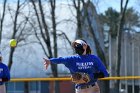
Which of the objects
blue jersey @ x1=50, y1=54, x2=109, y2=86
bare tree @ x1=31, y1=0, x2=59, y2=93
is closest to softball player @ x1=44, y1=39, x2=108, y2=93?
blue jersey @ x1=50, y1=54, x2=109, y2=86

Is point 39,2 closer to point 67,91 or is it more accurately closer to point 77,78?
point 67,91

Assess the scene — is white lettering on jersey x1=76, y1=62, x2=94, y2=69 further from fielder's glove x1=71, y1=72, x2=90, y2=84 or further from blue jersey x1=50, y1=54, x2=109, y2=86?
Answer: fielder's glove x1=71, y1=72, x2=90, y2=84

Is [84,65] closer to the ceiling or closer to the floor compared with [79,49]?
closer to the floor

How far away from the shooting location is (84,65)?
900 centimetres

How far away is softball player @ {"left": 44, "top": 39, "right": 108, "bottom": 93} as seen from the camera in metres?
8.98

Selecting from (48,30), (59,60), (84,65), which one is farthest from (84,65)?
(48,30)

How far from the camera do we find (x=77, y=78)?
29.7 ft

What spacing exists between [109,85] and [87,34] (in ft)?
70.2

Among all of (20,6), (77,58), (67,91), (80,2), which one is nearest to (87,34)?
(80,2)

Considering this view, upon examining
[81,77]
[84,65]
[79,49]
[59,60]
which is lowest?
[81,77]

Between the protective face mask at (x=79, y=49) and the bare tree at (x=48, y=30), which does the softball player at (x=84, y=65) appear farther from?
the bare tree at (x=48, y=30)

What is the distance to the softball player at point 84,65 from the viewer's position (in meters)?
8.98

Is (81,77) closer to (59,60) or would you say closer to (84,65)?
(84,65)

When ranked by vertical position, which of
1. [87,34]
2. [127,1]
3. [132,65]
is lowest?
[132,65]
